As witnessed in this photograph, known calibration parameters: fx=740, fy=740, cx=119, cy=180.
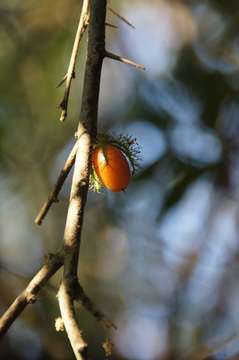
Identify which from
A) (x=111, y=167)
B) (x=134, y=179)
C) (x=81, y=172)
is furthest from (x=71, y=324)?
(x=134, y=179)

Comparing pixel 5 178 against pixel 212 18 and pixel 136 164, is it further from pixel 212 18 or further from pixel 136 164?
pixel 136 164

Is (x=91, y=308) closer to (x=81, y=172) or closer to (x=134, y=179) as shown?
(x=81, y=172)

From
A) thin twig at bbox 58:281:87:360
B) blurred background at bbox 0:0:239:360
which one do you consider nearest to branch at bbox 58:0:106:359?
thin twig at bbox 58:281:87:360

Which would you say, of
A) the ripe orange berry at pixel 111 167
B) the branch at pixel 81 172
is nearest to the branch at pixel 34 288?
the branch at pixel 81 172

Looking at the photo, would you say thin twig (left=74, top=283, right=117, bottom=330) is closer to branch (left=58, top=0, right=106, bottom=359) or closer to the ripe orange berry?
branch (left=58, top=0, right=106, bottom=359)

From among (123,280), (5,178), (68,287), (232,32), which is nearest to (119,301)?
(123,280)

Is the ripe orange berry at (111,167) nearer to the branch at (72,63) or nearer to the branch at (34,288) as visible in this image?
the branch at (72,63)
